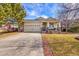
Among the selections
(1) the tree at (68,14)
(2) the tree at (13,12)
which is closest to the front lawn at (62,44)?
(1) the tree at (68,14)

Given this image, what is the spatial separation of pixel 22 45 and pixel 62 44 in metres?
0.50

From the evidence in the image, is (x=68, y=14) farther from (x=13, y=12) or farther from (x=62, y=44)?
(x=13, y=12)

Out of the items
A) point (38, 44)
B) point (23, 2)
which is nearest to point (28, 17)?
point (23, 2)

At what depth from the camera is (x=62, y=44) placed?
2389 mm

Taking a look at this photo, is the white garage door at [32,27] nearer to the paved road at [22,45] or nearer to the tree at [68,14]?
the paved road at [22,45]

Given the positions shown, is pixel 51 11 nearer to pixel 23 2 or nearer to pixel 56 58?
pixel 23 2

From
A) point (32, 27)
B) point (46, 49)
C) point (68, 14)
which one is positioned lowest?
point (46, 49)

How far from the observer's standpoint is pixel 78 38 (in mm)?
2393

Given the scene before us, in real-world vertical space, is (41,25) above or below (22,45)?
above

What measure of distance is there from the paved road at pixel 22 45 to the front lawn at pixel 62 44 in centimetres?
12

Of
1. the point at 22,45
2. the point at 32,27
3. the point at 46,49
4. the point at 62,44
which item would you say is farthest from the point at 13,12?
the point at 62,44

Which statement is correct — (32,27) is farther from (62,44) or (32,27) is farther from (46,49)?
(62,44)

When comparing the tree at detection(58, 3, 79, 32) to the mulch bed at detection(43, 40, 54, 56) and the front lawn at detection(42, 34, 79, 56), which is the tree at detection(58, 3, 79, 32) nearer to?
the front lawn at detection(42, 34, 79, 56)

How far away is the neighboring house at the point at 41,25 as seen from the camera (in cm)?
240
